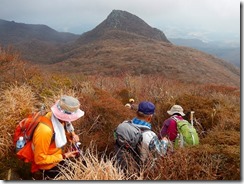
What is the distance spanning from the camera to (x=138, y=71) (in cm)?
4756

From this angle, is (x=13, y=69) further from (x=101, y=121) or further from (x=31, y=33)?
(x=31, y=33)

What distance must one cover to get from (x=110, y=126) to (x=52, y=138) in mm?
2508

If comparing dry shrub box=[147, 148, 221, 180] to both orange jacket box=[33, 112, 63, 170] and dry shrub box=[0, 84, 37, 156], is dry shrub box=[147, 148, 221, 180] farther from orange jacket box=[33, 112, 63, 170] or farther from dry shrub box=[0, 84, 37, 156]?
dry shrub box=[0, 84, 37, 156]

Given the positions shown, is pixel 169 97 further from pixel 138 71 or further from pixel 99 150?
pixel 138 71

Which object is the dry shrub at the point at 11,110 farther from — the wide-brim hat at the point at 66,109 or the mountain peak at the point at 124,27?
the mountain peak at the point at 124,27

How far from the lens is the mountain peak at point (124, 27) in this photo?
9550 centimetres

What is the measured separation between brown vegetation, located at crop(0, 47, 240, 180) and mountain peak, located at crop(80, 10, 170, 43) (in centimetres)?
8391

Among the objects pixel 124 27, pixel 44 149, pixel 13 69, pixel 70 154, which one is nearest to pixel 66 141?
pixel 70 154

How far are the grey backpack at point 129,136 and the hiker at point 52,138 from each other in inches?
22.8

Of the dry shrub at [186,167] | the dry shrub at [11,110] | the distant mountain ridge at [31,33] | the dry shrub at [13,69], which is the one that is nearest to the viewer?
the dry shrub at [186,167]

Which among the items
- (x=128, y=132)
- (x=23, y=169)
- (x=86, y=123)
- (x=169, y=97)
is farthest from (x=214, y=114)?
(x=23, y=169)

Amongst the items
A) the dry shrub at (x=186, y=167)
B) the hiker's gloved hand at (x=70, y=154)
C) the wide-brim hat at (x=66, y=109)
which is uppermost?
the wide-brim hat at (x=66, y=109)

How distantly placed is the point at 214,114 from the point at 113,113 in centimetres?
207

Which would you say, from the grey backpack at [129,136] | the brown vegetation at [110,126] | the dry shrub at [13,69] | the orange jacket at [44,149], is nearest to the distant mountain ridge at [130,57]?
the dry shrub at [13,69]
